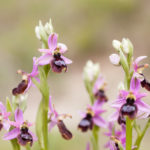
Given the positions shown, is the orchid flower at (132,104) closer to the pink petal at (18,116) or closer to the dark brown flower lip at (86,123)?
the dark brown flower lip at (86,123)

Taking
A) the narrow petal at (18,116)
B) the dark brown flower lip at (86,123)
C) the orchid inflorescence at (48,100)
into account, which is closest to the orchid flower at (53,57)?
the orchid inflorescence at (48,100)

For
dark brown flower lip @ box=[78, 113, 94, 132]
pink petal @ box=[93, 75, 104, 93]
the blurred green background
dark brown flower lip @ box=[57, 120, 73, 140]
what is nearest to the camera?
dark brown flower lip @ box=[57, 120, 73, 140]

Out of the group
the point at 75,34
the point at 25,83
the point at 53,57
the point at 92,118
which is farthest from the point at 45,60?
the point at 75,34

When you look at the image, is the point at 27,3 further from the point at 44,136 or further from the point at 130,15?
the point at 44,136

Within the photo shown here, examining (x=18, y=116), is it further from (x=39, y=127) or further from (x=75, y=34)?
(x=75, y=34)

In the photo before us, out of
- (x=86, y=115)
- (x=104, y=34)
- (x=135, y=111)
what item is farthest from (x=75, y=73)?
(x=135, y=111)

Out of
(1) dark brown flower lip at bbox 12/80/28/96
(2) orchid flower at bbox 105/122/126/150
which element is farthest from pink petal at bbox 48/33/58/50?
(2) orchid flower at bbox 105/122/126/150

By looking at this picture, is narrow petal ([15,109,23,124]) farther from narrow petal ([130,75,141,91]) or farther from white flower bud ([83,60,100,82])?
white flower bud ([83,60,100,82])

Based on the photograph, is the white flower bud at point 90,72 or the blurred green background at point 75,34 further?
the blurred green background at point 75,34
